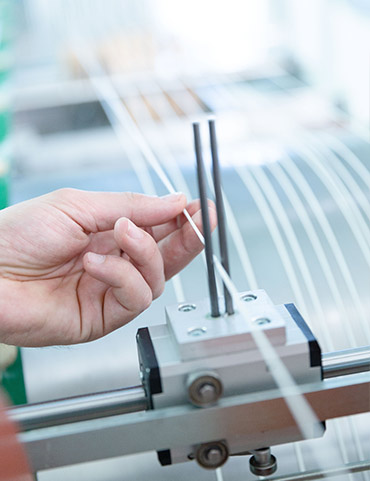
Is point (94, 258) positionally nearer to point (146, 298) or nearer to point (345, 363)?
point (146, 298)

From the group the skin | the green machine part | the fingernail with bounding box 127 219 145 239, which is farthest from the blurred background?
the fingernail with bounding box 127 219 145 239

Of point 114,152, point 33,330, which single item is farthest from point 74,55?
point 33,330

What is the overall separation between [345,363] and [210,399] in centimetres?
12

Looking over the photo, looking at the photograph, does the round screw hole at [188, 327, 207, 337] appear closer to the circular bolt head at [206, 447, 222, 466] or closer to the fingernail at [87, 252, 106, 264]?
the circular bolt head at [206, 447, 222, 466]

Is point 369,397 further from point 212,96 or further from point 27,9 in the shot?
point 27,9

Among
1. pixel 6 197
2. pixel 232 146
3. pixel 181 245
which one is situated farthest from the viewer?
pixel 232 146

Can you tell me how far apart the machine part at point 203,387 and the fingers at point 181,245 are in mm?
301

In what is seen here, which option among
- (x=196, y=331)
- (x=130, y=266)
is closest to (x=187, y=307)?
(x=196, y=331)

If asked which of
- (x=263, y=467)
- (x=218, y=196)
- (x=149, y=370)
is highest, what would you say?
(x=218, y=196)

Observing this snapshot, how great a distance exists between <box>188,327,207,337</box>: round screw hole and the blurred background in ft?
1.20

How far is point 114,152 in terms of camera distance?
5.11 feet

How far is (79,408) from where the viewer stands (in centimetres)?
55

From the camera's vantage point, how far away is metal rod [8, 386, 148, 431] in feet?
1.77

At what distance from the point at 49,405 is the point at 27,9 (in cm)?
380
